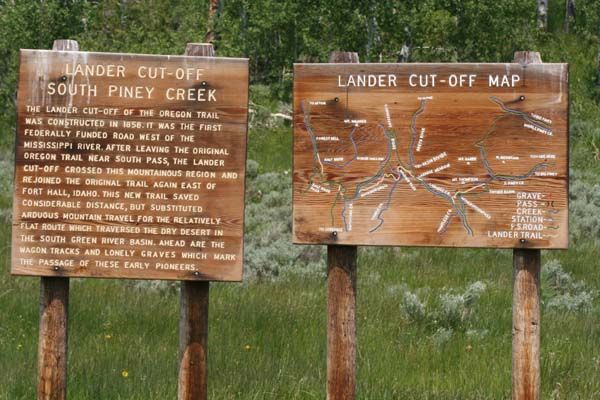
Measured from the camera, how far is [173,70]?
5609 millimetres

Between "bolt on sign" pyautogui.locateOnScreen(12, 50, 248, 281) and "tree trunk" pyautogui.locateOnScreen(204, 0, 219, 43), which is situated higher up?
"tree trunk" pyautogui.locateOnScreen(204, 0, 219, 43)

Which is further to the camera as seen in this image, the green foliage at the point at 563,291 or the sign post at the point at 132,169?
the green foliage at the point at 563,291

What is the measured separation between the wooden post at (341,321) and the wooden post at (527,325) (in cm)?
95

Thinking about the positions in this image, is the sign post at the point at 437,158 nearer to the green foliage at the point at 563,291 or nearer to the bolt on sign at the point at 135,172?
the bolt on sign at the point at 135,172

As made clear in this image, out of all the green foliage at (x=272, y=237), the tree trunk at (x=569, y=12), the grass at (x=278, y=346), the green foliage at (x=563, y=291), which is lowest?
the grass at (x=278, y=346)

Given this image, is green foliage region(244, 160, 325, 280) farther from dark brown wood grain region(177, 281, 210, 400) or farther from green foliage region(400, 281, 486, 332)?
dark brown wood grain region(177, 281, 210, 400)

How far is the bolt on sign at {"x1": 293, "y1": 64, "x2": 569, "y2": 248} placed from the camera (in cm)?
564

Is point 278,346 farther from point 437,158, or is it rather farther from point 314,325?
point 437,158

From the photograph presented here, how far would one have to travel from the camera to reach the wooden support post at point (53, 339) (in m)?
5.79

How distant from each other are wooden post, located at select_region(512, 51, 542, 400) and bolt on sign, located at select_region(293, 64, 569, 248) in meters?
0.20

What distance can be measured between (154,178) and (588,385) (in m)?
3.45

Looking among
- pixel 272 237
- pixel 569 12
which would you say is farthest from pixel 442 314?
pixel 569 12

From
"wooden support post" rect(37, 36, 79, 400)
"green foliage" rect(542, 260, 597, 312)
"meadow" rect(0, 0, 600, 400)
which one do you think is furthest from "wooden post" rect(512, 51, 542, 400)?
"green foliage" rect(542, 260, 597, 312)

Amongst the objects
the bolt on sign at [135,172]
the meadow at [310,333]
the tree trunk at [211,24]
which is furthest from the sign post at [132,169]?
the tree trunk at [211,24]
